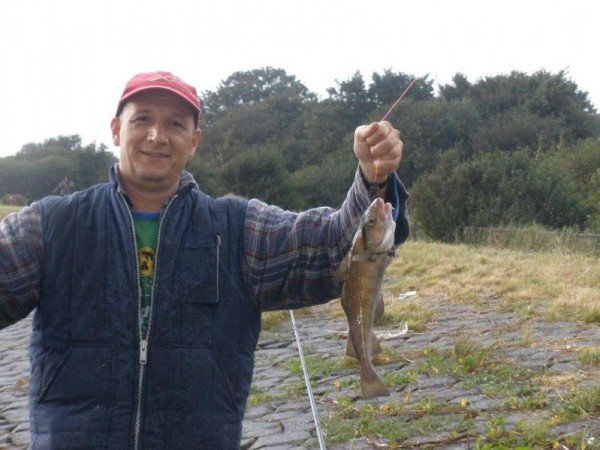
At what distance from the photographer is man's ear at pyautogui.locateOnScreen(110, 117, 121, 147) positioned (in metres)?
3.34

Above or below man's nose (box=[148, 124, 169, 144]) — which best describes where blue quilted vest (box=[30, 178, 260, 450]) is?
below

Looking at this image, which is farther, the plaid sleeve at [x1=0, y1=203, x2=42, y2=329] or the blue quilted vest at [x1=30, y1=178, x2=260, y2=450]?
the plaid sleeve at [x1=0, y1=203, x2=42, y2=329]

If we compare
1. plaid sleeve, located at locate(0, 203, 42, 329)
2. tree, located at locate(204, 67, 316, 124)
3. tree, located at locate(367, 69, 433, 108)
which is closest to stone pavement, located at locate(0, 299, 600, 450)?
plaid sleeve, located at locate(0, 203, 42, 329)

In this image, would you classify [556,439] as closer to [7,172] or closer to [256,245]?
[256,245]

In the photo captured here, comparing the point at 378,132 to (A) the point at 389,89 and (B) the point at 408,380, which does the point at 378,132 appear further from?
(A) the point at 389,89

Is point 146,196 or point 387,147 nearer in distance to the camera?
point 387,147

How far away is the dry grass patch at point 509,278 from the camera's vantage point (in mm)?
9844

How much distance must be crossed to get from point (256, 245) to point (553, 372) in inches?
172

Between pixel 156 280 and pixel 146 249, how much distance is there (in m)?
0.13

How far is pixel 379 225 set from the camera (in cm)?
291

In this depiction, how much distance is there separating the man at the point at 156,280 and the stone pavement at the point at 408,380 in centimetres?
272

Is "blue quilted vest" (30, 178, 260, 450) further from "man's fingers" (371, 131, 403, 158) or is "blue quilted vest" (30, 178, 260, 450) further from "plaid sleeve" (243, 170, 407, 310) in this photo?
"man's fingers" (371, 131, 403, 158)

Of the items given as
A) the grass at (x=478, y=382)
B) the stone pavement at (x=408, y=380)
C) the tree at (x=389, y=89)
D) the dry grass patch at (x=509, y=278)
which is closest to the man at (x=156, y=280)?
the grass at (x=478, y=382)

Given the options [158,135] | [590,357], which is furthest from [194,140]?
[590,357]
